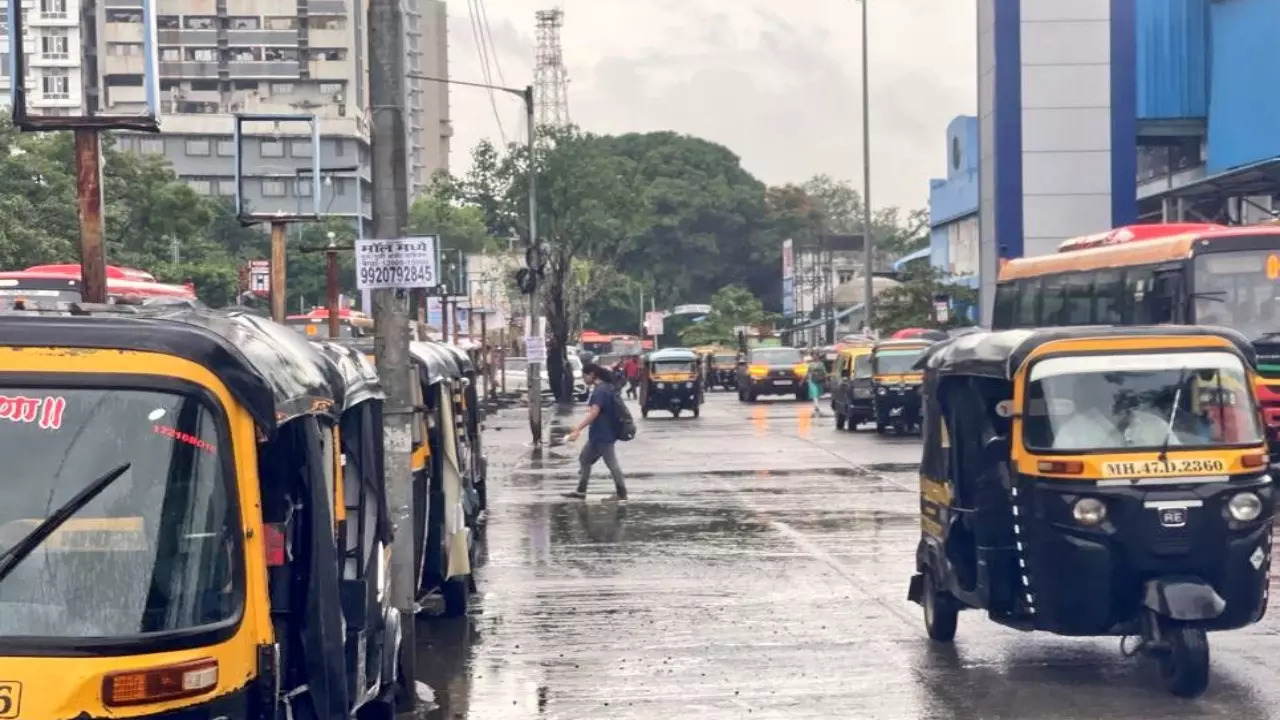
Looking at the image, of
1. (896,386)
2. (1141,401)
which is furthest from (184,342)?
(896,386)

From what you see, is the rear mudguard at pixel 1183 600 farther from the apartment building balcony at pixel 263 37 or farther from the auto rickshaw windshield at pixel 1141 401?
the apartment building balcony at pixel 263 37

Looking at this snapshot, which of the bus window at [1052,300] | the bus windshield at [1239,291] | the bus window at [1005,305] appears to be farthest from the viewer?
→ the bus window at [1005,305]

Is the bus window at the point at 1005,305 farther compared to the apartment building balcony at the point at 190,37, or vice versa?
the apartment building balcony at the point at 190,37

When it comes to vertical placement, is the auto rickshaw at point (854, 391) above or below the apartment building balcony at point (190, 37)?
below

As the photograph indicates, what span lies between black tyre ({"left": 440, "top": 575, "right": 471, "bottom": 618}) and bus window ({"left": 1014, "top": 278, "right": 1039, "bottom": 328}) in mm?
17956

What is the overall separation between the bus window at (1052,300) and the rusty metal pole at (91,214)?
1918 centimetres

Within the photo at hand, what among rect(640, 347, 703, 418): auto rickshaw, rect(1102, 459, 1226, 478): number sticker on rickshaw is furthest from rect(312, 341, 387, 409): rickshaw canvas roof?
rect(640, 347, 703, 418): auto rickshaw

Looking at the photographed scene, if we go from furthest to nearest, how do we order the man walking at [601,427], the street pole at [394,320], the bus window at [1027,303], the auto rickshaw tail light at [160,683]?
the bus window at [1027,303] → the man walking at [601,427] → the street pole at [394,320] → the auto rickshaw tail light at [160,683]

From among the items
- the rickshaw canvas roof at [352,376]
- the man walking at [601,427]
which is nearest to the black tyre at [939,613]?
the rickshaw canvas roof at [352,376]

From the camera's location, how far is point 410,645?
34.4ft

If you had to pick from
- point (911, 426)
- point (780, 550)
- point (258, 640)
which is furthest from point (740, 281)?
point (258, 640)

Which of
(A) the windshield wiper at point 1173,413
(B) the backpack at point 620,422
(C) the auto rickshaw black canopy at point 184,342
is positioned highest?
(C) the auto rickshaw black canopy at point 184,342

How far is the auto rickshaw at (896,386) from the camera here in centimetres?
3722

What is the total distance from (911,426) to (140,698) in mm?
33269
